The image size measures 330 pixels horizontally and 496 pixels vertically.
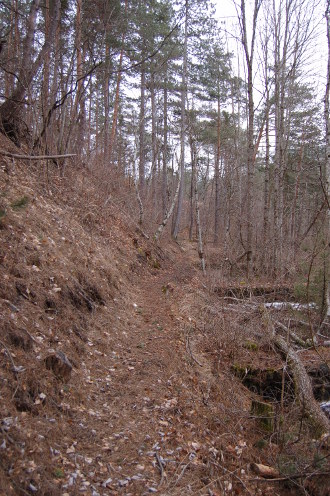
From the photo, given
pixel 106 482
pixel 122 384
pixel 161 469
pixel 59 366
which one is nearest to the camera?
pixel 106 482

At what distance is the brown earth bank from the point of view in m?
3.14

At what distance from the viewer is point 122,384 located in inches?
182

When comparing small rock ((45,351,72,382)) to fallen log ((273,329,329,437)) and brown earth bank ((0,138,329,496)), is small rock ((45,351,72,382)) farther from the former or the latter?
fallen log ((273,329,329,437))

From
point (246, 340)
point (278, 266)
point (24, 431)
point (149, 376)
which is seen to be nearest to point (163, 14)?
point (278, 266)

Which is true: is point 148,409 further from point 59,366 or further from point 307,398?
point 307,398

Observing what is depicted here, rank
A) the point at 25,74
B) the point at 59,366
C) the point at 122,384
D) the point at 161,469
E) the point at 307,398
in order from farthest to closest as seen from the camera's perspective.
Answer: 1. the point at 25,74
2. the point at 307,398
3. the point at 122,384
4. the point at 59,366
5. the point at 161,469

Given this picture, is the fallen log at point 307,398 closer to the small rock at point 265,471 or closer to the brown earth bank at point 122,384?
the brown earth bank at point 122,384

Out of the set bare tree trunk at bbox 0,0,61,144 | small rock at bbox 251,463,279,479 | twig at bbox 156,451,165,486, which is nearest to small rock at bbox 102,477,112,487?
twig at bbox 156,451,165,486

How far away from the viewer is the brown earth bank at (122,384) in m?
3.14

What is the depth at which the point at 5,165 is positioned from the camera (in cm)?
743

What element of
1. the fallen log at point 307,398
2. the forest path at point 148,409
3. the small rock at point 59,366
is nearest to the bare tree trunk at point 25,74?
the forest path at point 148,409

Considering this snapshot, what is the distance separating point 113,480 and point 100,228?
7.96 m

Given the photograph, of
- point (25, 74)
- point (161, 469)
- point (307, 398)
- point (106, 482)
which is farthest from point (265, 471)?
point (25, 74)

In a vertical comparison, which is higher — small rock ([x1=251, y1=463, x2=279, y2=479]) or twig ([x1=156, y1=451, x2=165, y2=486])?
twig ([x1=156, y1=451, x2=165, y2=486])
